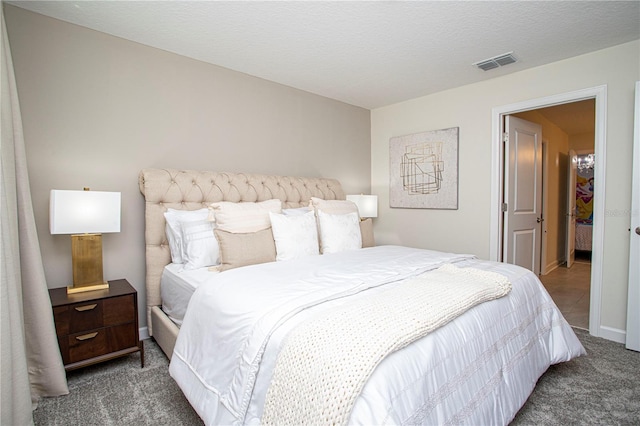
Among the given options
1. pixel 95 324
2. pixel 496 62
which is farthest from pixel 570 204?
pixel 95 324

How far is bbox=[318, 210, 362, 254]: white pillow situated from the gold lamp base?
5.41 ft

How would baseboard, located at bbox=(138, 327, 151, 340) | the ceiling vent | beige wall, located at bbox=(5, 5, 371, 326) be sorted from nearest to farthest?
1. beige wall, located at bbox=(5, 5, 371, 326)
2. baseboard, located at bbox=(138, 327, 151, 340)
3. the ceiling vent

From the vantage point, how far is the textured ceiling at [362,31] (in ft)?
6.84

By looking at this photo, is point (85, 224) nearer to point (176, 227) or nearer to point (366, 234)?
point (176, 227)

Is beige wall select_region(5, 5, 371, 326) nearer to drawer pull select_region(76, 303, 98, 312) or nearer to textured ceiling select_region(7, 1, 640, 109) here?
textured ceiling select_region(7, 1, 640, 109)

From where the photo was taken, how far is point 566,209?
→ 581 cm

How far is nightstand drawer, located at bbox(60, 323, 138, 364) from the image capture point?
1923 millimetres

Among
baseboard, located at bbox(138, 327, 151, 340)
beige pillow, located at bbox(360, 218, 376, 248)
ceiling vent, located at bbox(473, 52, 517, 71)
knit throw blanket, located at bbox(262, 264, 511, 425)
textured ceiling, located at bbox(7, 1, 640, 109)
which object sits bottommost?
baseboard, located at bbox(138, 327, 151, 340)

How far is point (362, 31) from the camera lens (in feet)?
7.79

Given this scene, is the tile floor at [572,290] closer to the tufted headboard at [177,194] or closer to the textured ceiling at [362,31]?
the textured ceiling at [362,31]

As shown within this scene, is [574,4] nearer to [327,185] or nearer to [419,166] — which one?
[419,166]

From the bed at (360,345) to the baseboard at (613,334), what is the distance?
927 mm

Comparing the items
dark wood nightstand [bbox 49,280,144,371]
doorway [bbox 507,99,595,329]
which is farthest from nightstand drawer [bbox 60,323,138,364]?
doorway [bbox 507,99,595,329]

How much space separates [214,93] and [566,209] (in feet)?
20.6
